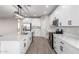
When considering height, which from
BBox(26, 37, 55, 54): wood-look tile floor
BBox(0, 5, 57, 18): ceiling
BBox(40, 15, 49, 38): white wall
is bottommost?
BBox(26, 37, 55, 54): wood-look tile floor

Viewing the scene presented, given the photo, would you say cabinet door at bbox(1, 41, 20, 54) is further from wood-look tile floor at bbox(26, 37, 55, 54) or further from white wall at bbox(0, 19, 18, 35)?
white wall at bbox(0, 19, 18, 35)

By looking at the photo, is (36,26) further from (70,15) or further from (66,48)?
(66,48)

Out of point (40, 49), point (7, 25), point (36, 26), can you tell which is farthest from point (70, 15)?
point (7, 25)

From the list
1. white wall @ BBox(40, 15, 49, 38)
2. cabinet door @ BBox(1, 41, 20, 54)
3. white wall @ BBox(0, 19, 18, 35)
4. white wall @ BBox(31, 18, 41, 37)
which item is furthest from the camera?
white wall @ BBox(31, 18, 41, 37)

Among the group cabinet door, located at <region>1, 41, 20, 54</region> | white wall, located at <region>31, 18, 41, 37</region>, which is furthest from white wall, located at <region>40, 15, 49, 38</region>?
cabinet door, located at <region>1, 41, 20, 54</region>

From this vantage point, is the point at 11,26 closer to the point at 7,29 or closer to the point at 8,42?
the point at 7,29

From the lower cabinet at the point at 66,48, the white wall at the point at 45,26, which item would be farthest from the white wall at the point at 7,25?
the lower cabinet at the point at 66,48

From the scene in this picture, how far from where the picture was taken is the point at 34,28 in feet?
36.9

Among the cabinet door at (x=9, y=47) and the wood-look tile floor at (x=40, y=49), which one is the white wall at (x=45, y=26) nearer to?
the wood-look tile floor at (x=40, y=49)

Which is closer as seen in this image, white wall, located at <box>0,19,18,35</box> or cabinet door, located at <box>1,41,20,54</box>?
cabinet door, located at <box>1,41,20,54</box>

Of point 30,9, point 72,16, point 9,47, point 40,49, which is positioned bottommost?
point 40,49
